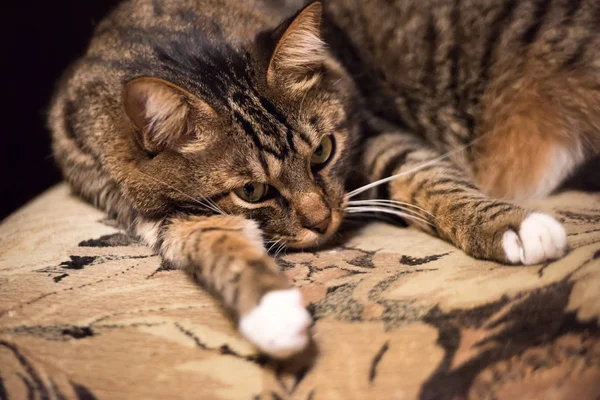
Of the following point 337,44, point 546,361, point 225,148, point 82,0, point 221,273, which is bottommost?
point 546,361

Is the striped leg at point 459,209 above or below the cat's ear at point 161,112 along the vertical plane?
below

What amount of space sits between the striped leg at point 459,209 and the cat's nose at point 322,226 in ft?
0.72

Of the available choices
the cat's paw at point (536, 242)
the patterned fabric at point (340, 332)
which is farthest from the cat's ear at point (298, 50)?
the cat's paw at point (536, 242)

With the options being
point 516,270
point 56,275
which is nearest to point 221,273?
point 56,275

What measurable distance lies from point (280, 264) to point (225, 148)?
9.6 inches

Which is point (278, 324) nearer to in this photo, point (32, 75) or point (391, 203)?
point (391, 203)

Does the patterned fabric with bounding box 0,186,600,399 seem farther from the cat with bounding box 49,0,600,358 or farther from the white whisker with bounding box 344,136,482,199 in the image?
the white whisker with bounding box 344,136,482,199

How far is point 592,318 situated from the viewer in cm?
68

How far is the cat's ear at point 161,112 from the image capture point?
0.87 m

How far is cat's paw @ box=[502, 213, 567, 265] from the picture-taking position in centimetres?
84

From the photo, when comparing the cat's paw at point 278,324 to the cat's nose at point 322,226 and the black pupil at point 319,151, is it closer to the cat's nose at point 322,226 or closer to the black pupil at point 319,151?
the cat's nose at point 322,226

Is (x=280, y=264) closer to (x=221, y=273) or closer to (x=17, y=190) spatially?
(x=221, y=273)

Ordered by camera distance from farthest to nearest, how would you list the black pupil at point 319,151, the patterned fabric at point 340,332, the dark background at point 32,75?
1. the dark background at point 32,75
2. the black pupil at point 319,151
3. the patterned fabric at point 340,332

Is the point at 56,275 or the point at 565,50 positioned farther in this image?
the point at 565,50
